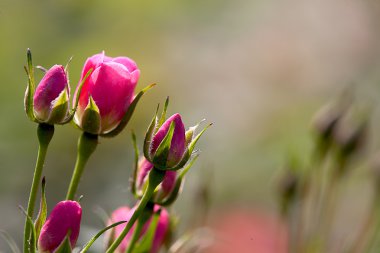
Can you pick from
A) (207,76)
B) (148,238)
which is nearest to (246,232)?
(207,76)

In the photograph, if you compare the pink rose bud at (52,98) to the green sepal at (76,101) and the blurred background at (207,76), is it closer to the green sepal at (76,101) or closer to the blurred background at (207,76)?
the green sepal at (76,101)

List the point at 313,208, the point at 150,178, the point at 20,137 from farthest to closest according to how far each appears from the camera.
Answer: the point at 20,137 < the point at 313,208 < the point at 150,178

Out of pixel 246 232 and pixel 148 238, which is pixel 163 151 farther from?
pixel 246 232

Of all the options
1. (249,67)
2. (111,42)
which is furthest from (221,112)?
(111,42)

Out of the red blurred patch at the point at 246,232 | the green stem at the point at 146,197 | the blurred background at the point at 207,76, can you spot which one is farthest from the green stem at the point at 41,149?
the red blurred patch at the point at 246,232

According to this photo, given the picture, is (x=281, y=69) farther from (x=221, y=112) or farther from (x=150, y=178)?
(x=150, y=178)

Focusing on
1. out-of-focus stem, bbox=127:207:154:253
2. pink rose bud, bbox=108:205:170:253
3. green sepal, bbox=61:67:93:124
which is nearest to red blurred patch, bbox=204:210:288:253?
pink rose bud, bbox=108:205:170:253

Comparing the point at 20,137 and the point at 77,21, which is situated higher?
the point at 77,21
